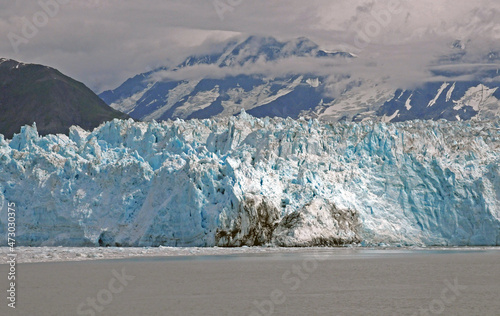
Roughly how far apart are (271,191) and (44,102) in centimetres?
11916

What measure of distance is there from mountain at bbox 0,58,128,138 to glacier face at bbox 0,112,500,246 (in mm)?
95307

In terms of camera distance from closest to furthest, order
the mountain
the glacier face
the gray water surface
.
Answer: the gray water surface
the glacier face
the mountain

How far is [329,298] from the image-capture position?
3103 cm

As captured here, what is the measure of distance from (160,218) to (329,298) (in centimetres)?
3088

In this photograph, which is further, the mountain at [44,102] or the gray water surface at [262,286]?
the mountain at [44,102]

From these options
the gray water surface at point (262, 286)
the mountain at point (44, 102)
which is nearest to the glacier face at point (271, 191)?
the gray water surface at point (262, 286)

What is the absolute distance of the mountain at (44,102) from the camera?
6388 inches

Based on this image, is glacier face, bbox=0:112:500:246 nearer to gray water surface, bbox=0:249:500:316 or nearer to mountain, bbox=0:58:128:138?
gray water surface, bbox=0:249:500:316

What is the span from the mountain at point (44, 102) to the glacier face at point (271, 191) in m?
95.3

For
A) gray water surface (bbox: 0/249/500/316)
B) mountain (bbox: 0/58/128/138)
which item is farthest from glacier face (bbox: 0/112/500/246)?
mountain (bbox: 0/58/128/138)

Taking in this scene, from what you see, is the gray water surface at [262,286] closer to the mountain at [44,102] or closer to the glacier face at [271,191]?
the glacier face at [271,191]

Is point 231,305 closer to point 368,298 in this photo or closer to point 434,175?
point 368,298

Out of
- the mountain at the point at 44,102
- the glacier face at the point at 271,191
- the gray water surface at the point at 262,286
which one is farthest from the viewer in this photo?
the mountain at the point at 44,102

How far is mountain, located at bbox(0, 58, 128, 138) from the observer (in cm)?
16225
